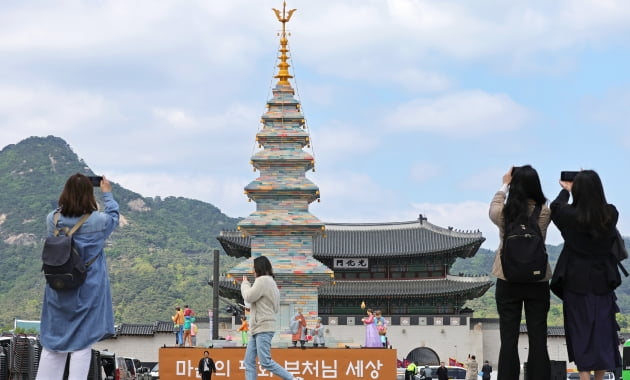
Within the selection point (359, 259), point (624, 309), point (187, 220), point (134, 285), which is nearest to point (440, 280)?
point (359, 259)

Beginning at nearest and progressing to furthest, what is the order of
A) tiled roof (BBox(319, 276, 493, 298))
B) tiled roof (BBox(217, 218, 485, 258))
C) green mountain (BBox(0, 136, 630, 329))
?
tiled roof (BBox(319, 276, 493, 298)) → tiled roof (BBox(217, 218, 485, 258)) → green mountain (BBox(0, 136, 630, 329))

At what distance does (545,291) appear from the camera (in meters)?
8.85

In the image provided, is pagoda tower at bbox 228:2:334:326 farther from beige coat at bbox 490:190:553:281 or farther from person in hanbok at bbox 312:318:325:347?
beige coat at bbox 490:190:553:281

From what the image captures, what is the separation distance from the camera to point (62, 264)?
814 centimetres

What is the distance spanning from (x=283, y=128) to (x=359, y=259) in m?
20.2

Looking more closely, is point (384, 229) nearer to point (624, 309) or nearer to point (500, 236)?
point (500, 236)

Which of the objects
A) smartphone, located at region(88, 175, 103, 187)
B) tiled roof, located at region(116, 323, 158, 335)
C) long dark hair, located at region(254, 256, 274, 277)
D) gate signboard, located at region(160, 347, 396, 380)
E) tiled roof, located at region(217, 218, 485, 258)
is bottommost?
gate signboard, located at region(160, 347, 396, 380)

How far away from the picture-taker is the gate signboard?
24.4 metres

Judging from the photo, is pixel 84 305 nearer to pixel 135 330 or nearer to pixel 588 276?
pixel 588 276

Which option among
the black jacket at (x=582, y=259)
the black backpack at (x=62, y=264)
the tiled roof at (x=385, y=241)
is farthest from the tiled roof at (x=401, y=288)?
the black backpack at (x=62, y=264)

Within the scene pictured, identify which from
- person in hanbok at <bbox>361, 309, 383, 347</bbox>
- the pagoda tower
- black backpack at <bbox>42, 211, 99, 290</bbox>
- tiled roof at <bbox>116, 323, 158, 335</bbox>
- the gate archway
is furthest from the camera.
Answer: tiled roof at <bbox>116, 323, 158, 335</bbox>

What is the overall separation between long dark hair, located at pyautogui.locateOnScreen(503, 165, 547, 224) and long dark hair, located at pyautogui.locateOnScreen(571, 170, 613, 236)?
0.34 meters

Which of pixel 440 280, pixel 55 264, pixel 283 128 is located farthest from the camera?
pixel 440 280

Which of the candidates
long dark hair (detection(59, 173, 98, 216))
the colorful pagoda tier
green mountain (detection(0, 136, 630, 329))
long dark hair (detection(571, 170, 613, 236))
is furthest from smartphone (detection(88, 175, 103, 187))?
green mountain (detection(0, 136, 630, 329))
